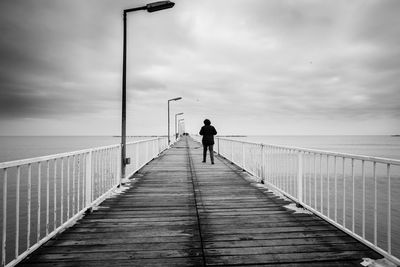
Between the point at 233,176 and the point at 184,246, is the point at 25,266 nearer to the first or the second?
the point at 184,246

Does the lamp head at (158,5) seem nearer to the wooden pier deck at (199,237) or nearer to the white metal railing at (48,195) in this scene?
the white metal railing at (48,195)

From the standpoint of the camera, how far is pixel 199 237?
3.64 metres

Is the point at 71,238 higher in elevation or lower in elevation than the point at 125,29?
lower

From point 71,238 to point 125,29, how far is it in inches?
251

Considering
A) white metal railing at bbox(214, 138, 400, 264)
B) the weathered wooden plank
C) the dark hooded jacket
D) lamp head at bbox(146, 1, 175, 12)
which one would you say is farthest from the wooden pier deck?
the dark hooded jacket

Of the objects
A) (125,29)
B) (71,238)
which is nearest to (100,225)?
(71,238)

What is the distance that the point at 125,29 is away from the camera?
7898 mm

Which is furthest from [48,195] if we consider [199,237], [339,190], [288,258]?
[339,190]

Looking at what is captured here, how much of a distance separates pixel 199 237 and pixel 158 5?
660cm

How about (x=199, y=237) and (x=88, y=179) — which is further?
(x=88, y=179)

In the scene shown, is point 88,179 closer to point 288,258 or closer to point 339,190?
point 288,258

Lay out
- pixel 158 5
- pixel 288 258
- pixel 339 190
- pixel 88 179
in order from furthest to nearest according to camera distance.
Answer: pixel 339 190
pixel 158 5
pixel 88 179
pixel 288 258

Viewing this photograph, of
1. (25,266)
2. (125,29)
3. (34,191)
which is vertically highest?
(125,29)

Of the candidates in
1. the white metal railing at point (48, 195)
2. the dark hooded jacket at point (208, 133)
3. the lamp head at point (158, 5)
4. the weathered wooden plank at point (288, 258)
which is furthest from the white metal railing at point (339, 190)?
the lamp head at point (158, 5)
